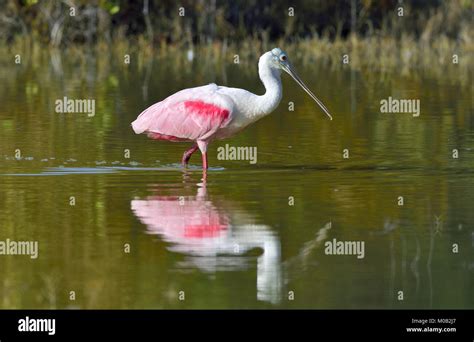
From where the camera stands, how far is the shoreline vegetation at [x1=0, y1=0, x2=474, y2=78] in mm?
34969

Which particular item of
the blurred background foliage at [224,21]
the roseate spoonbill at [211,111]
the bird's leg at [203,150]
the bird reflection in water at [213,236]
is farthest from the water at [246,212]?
the blurred background foliage at [224,21]

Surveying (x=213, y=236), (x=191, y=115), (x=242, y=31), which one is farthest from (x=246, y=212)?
(x=242, y=31)

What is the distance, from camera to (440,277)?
10.2 m

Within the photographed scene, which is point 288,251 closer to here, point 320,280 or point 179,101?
point 320,280

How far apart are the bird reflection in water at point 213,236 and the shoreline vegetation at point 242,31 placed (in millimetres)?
20637

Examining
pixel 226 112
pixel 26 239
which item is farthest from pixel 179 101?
pixel 26 239

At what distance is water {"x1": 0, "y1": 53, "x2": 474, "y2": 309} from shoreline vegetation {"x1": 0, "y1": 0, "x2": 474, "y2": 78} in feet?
41.3

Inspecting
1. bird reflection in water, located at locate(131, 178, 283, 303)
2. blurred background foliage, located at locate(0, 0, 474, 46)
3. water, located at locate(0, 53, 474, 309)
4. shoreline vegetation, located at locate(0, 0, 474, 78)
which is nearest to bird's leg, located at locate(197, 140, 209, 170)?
water, located at locate(0, 53, 474, 309)

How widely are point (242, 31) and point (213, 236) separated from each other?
2553 centimetres

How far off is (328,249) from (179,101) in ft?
16.0

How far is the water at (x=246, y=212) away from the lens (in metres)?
9.83

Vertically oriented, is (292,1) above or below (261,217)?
above

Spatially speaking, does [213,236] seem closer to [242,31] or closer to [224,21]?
[242,31]

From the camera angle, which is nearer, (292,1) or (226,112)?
(226,112)
